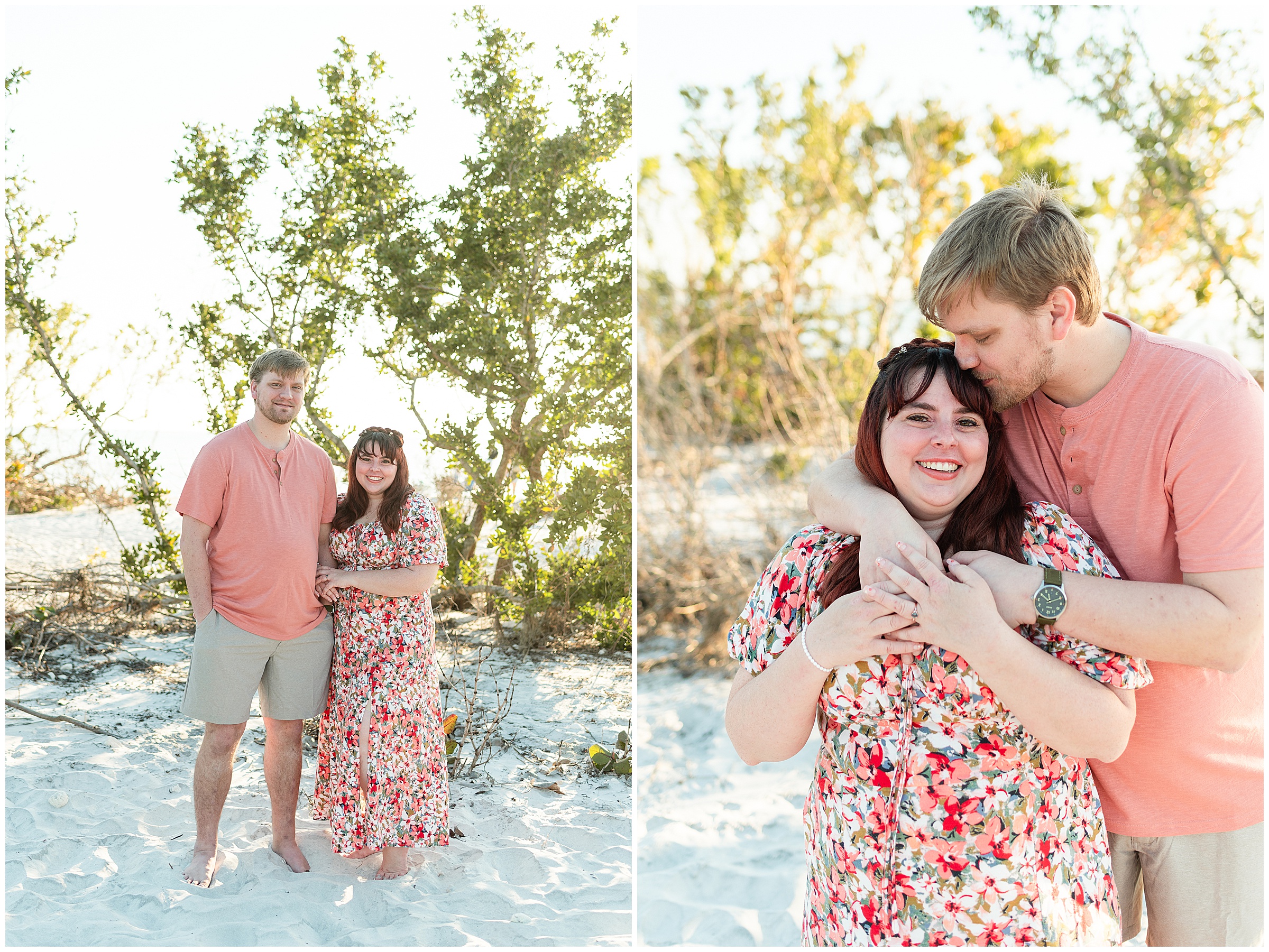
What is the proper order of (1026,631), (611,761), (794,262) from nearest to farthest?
(1026,631) → (611,761) → (794,262)

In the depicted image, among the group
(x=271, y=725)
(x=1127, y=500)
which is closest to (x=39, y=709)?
(x=271, y=725)

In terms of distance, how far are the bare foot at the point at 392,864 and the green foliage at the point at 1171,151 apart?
4.55m

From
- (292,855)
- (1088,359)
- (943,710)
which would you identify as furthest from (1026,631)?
(292,855)

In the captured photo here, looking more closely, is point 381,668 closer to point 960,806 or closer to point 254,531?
point 254,531

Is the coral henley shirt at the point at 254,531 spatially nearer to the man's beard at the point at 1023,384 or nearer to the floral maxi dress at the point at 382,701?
the floral maxi dress at the point at 382,701

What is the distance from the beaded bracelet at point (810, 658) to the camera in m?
1.57

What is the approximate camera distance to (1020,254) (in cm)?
171

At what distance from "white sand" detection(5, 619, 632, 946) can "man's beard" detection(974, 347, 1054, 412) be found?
2.38m

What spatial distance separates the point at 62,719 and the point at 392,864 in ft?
8.11

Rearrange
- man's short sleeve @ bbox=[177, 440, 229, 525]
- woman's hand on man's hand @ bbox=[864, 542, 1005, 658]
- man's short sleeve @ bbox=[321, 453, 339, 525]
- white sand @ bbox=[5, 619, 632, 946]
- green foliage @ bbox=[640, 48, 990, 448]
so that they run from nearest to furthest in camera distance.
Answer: woman's hand on man's hand @ bbox=[864, 542, 1005, 658]
white sand @ bbox=[5, 619, 632, 946]
man's short sleeve @ bbox=[177, 440, 229, 525]
man's short sleeve @ bbox=[321, 453, 339, 525]
green foliage @ bbox=[640, 48, 990, 448]

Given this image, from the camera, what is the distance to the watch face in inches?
59.9

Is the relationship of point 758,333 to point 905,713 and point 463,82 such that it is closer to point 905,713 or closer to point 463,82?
point 463,82

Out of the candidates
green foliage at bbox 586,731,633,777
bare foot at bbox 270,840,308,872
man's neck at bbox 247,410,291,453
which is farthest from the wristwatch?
green foliage at bbox 586,731,633,777

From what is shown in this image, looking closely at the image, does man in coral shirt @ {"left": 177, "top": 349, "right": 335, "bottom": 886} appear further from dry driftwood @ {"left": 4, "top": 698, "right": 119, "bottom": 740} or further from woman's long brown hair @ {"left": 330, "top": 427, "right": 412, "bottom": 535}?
dry driftwood @ {"left": 4, "top": 698, "right": 119, "bottom": 740}
